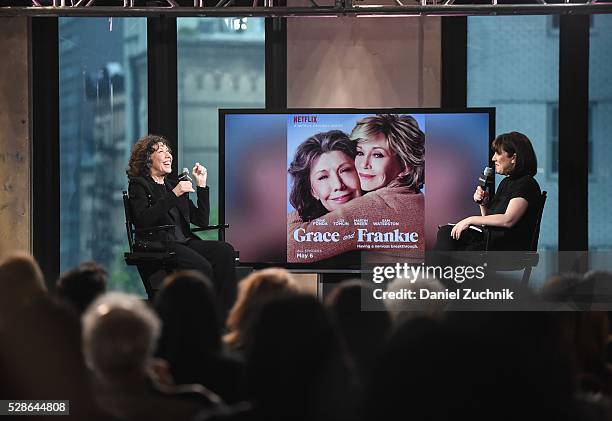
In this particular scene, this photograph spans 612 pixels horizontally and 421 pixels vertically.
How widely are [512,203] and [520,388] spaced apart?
14.5ft

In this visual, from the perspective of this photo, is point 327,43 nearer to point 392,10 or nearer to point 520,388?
point 392,10

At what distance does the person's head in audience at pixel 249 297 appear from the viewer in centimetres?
351

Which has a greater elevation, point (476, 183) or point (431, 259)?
point (476, 183)

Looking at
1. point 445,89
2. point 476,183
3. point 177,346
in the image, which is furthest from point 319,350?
point 445,89

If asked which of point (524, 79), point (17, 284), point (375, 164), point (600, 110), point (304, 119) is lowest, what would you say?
point (17, 284)

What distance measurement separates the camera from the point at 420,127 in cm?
774

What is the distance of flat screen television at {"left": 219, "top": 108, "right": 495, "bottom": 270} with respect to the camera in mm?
7734

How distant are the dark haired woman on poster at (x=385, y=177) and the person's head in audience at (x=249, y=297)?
4.18 metres

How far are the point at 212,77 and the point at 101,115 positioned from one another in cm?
101

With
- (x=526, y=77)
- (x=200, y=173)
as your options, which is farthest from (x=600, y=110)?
(x=200, y=173)

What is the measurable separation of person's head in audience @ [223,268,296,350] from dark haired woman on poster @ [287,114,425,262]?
4181 mm

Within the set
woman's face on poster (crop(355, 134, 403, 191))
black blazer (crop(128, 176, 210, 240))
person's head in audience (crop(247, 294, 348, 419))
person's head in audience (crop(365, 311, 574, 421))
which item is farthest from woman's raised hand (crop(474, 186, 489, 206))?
person's head in audience (crop(247, 294, 348, 419))

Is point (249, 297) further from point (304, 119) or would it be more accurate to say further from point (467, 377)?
point (304, 119)

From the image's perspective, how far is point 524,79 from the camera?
8.81m
